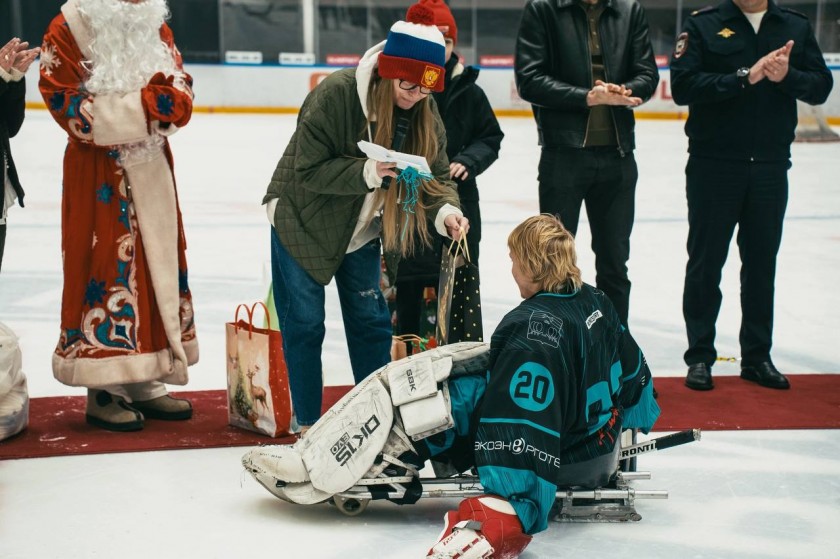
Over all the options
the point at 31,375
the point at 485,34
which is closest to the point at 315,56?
the point at 485,34

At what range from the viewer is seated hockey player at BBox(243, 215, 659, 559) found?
8.37 feet

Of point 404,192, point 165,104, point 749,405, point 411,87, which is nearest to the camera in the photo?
point 411,87

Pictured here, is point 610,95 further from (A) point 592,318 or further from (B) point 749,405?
(A) point 592,318

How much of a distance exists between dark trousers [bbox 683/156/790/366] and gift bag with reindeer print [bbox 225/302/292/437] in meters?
1.49

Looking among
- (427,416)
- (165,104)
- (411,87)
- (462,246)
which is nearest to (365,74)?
(411,87)

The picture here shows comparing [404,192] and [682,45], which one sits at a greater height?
[682,45]

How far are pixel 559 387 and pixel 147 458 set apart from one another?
1.33m

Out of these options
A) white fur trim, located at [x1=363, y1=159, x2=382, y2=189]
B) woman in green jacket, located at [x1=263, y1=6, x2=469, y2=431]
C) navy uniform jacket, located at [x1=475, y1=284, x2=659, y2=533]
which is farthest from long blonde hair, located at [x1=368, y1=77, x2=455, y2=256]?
navy uniform jacket, located at [x1=475, y1=284, x2=659, y2=533]

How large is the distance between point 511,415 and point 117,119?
1.53m

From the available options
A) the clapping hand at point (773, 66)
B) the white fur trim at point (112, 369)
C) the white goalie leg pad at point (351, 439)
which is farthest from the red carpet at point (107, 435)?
the clapping hand at point (773, 66)

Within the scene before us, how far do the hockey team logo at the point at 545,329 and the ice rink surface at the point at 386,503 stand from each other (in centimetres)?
49

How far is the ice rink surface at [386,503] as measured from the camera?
2.74 meters

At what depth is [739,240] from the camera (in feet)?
13.6

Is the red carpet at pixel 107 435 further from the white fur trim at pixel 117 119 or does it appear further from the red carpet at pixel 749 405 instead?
the red carpet at pixel 749 405
